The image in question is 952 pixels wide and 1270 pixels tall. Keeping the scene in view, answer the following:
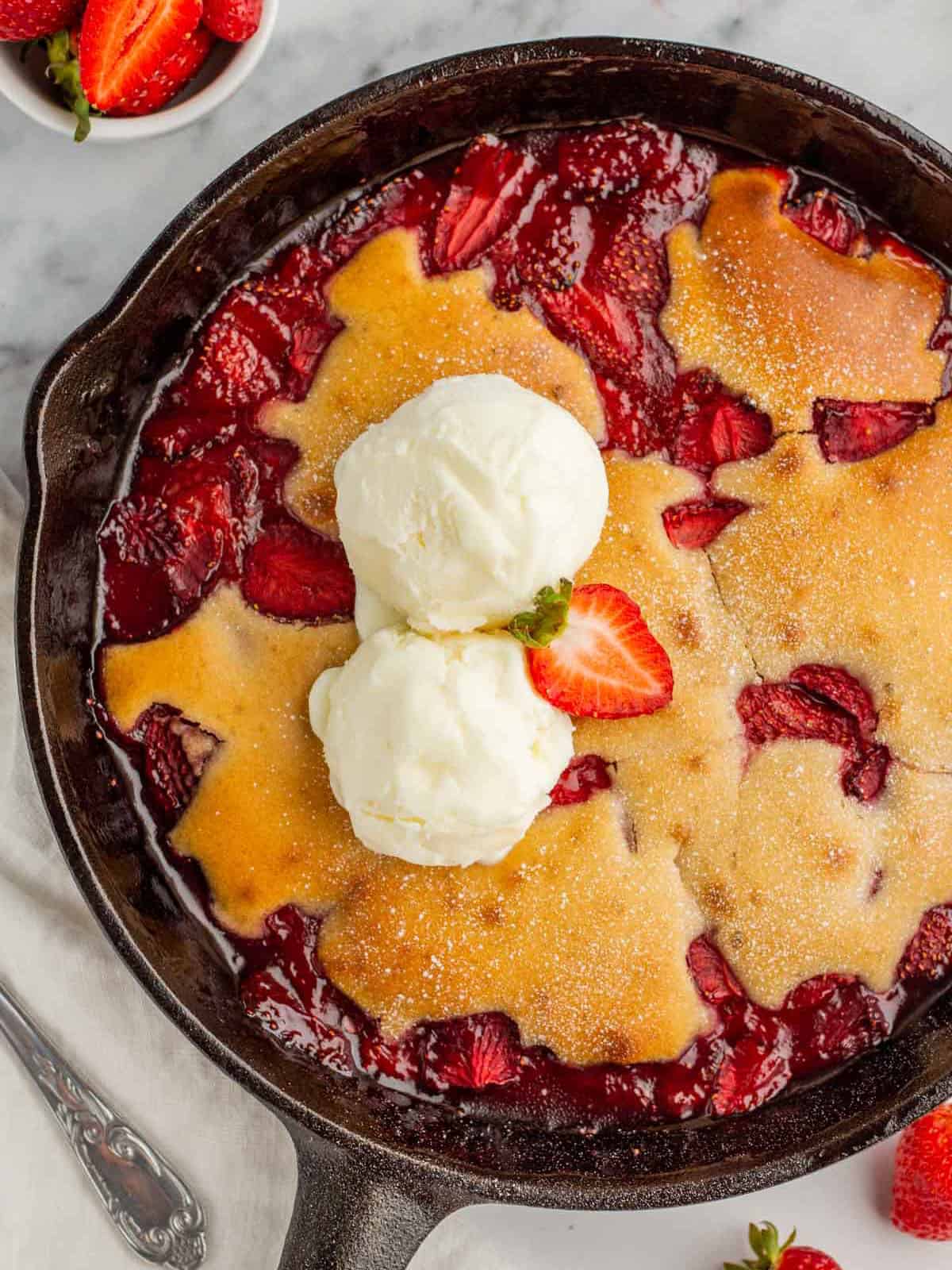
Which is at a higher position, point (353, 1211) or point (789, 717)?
point (789, 717)

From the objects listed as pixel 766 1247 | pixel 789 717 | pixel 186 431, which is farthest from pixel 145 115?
pixel 766 1247

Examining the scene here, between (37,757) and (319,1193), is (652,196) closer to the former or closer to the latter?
(37,757)

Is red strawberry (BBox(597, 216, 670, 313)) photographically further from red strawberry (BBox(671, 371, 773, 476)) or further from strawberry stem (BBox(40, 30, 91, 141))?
strawberry stem (BBox(40, 30, 91, 141))

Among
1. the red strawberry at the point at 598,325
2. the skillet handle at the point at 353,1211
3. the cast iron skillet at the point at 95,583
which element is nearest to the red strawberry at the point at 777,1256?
the cast iron skillet at the point at 95,583

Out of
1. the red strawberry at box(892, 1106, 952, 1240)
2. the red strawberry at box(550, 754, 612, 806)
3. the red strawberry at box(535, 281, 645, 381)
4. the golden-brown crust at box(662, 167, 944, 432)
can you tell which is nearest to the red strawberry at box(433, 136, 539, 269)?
the red strawberry at box(535, 281, 645, 381)

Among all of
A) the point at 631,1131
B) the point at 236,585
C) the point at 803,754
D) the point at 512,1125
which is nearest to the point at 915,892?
the point at 803,754

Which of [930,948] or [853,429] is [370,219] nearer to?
[853,429]

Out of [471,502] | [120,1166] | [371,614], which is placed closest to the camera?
[471,502]

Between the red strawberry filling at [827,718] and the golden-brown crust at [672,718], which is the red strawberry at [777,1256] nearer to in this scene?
the golden-brown crust at [672,718]
